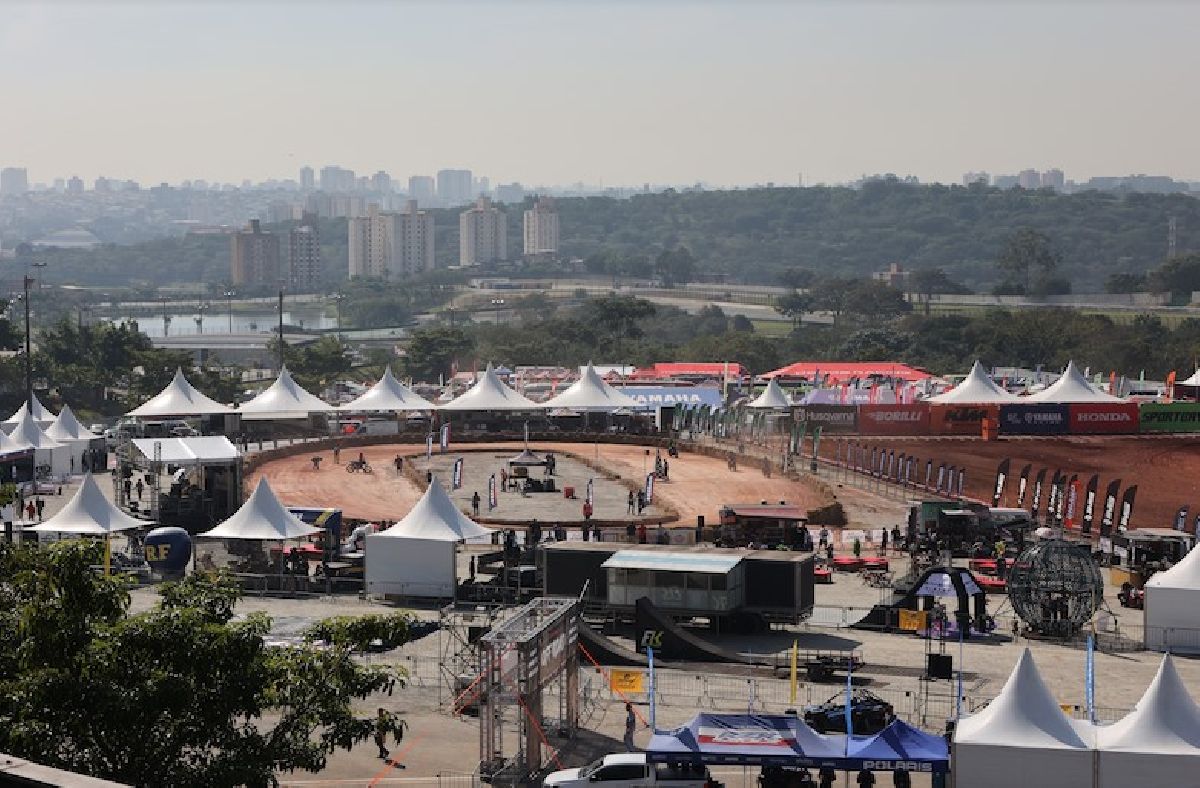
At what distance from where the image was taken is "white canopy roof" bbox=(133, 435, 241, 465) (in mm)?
48625

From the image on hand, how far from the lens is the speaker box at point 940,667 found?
3125 centimetres

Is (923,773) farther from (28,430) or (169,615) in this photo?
(28,430)

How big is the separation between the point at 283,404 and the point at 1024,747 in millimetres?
49296

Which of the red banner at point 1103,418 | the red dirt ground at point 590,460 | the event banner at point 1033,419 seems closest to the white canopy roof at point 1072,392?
the red banner at point 1103,418

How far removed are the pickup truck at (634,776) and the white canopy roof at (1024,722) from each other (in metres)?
3.55

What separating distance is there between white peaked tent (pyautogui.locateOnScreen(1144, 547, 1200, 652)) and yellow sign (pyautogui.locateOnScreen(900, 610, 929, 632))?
4.34 metres

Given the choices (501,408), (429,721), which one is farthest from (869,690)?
(501,408)

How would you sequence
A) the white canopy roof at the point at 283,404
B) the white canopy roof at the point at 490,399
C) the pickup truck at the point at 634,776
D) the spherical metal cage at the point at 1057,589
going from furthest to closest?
the white canopy roof at the point at 490,399 < the white canopy roof at the point at 283,404 < the spherical metal cage at the point at 1057,589 < the pickup truck at the point at 634,776

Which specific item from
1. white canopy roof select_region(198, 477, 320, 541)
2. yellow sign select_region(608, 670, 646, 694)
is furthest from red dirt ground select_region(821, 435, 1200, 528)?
yellow sign select_region(608, 670, 646, 694)

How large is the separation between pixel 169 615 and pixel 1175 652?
22951 millimetres

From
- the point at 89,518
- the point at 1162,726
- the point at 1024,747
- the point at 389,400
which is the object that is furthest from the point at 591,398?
the point at 1162,726

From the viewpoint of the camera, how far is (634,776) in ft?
77.2

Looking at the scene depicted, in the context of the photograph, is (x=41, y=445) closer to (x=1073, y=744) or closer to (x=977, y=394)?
(x=977, y=394)

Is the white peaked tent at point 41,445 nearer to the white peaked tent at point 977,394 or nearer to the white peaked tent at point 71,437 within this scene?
the white peaked tent at point 71,437
